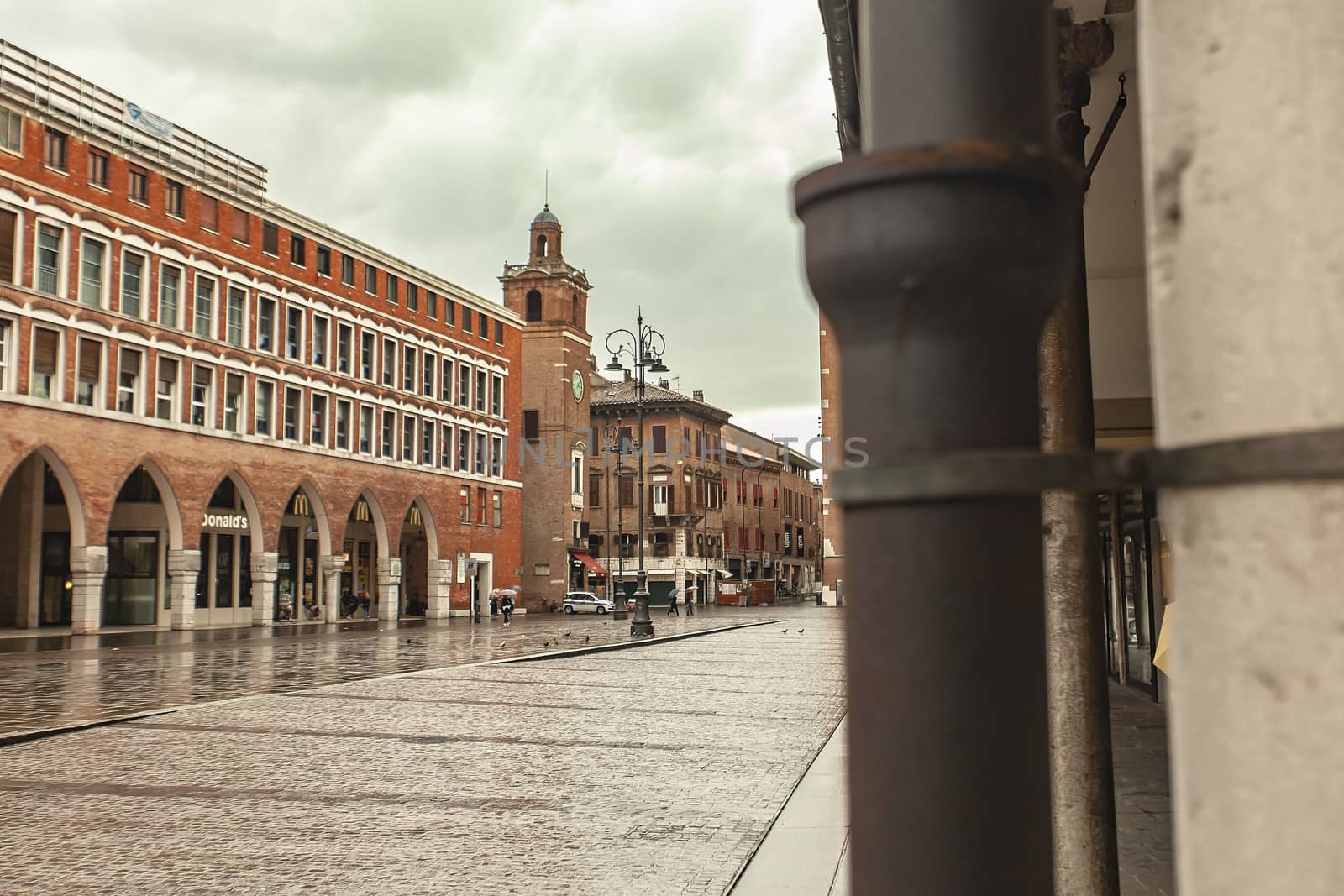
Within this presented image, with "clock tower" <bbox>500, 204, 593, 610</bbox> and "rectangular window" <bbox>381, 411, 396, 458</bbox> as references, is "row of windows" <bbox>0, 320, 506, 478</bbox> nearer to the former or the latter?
"rectangular window" <bbox>381, 411, 396, 458</bbox>

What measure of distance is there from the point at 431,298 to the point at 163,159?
1831 cm

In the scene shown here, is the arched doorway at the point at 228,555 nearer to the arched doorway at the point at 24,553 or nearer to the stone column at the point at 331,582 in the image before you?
the stone column at the point at 331,582

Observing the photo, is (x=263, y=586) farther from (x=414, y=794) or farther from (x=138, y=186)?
(x=414, y=794)

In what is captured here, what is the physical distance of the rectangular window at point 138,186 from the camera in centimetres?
4081

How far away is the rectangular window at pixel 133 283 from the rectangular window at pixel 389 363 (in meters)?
15.0

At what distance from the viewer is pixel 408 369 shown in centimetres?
5753

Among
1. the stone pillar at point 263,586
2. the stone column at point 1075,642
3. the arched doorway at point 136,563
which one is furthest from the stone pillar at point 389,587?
the stone column at point 1075,642

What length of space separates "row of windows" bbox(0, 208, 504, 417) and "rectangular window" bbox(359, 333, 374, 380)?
0.04 m

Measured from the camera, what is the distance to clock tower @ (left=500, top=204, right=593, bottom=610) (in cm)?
7338

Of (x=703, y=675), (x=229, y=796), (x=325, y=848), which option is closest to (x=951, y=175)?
(x=325, y=848)

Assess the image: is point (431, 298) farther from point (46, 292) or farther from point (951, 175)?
point (951, 175)

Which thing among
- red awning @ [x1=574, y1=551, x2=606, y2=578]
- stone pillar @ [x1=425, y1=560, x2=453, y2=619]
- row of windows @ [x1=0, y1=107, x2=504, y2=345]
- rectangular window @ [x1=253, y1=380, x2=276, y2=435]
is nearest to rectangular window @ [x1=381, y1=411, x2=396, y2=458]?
row of windows @ [x1=0, y1=107, x2=504, y2=345]

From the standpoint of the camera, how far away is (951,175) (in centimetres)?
102

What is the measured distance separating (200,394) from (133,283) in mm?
4707
